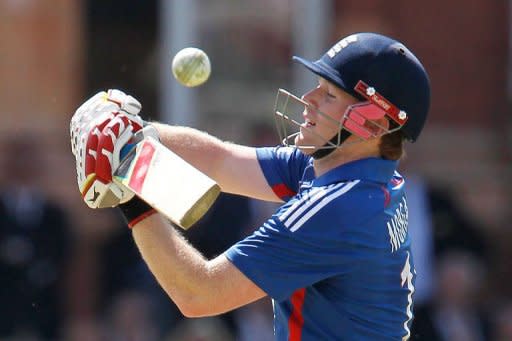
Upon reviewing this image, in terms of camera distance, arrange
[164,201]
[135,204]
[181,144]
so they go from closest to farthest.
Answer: [164,201], [135,204], [181,144]

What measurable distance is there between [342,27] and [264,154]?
213 inches

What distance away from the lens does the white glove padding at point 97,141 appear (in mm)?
4449

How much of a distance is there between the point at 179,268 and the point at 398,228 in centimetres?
81

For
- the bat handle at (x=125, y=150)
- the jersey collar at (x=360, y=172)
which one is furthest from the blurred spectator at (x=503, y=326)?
the bat handle at (x=125, y=150)

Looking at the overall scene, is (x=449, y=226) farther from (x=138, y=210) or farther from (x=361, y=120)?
(x=138, y=210)

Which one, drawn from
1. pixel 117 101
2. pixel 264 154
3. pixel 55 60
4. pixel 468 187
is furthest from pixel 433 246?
pixel 117 101

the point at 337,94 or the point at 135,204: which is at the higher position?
the point at 337,94

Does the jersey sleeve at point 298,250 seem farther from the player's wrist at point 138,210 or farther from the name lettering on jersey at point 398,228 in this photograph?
the player's wrist at point 138,210

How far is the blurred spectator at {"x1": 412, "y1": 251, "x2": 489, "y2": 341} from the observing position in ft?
30.7

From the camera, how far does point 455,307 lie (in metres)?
9.59

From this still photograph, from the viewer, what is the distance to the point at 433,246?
972 centimetres

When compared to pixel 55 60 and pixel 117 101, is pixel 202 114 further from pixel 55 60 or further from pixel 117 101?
pixel 117 101

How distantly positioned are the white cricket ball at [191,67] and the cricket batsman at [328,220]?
0.42m

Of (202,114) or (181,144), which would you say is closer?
(181,144)
